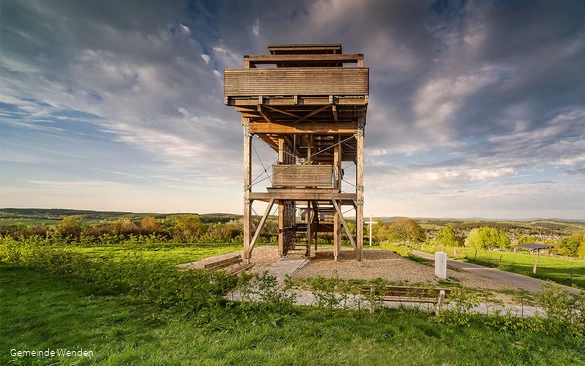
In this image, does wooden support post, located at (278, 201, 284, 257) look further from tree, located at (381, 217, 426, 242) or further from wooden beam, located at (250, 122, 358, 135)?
tree, located at (381, 217, 426, 242)

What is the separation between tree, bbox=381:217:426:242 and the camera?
32.2 meters

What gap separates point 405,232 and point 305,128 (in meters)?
24.5

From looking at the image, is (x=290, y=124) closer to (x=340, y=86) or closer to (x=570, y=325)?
(x=340, y=86)

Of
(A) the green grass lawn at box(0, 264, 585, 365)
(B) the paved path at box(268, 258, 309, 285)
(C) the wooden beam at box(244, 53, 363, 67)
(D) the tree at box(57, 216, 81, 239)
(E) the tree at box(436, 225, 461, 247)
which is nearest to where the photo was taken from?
(A) the green grass lawn at box(0, 264, 585, 365)

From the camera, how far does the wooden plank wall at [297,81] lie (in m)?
13.2

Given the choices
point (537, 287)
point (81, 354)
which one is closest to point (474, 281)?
point (537, 287)

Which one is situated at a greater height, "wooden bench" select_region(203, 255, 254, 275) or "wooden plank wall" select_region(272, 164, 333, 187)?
"wooden plank wall" select_region(272, 164, 333, 187)

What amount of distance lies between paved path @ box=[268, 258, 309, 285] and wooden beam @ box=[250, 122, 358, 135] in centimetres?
698

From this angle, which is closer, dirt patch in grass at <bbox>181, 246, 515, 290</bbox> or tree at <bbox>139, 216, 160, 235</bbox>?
dirt patch in grass at <bbox>181, 246, 515, 290</bbox>

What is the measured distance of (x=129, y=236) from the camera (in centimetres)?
2278

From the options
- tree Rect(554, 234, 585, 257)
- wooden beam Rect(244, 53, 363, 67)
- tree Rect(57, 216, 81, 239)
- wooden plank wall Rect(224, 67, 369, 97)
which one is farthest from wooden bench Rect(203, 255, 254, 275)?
tree Rect(554, 234, 585, 257)

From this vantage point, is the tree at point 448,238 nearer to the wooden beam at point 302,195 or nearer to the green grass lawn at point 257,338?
the wooden beam at point 302,195

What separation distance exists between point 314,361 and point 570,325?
17.7 feet

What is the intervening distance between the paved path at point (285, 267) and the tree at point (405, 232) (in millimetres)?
21714
